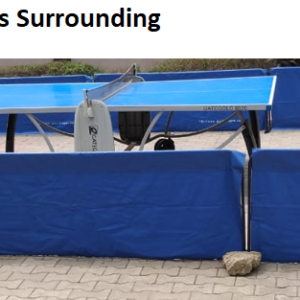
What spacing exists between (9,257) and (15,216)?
46 cm

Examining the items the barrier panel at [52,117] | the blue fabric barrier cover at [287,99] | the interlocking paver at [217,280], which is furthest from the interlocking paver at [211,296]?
the barrier panel at [52,117]

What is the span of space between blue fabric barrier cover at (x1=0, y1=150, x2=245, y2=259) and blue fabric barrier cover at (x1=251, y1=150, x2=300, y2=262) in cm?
17

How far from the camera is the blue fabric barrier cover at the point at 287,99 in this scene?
39.9 ft

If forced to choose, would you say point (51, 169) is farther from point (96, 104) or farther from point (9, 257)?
point (96, 104)

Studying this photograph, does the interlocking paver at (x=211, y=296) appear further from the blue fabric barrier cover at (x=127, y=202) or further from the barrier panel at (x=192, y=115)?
the barrier panel at (x=192, y=115)

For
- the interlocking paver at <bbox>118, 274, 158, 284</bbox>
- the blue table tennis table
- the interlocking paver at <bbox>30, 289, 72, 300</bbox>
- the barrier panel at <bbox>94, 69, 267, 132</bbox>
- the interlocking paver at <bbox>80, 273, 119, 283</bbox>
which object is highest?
the blue table tennis table

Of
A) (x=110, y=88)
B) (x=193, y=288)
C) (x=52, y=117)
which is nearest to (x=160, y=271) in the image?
(x=193, y=288)

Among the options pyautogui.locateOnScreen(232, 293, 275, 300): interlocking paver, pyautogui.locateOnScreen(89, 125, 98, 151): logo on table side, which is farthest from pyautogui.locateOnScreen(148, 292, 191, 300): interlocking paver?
pyautogui.locateOnScreen(89, 125, 98, 151): logo on table side

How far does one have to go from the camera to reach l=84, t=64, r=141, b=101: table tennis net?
8169 mm

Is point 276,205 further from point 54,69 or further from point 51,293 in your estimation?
point 54,69

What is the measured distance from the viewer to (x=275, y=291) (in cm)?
562

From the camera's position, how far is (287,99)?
1229 cm

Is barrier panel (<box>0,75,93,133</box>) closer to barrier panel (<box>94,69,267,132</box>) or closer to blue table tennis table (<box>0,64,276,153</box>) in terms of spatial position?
barrier panel (<box>94,69,267,132</box>)

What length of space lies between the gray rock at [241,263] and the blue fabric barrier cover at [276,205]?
24 cm
